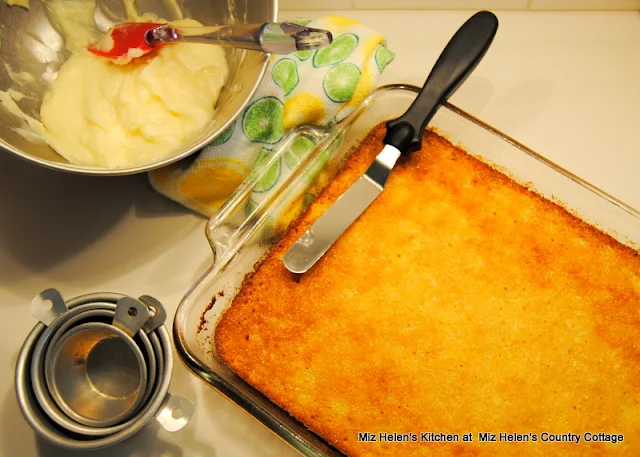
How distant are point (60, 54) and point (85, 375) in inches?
24.3

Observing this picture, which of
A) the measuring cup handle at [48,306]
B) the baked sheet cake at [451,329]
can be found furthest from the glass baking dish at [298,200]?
the measuring cup handle at [48,306]

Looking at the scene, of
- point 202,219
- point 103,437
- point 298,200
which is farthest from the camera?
point 202,219

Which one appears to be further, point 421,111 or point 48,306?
point 421,111

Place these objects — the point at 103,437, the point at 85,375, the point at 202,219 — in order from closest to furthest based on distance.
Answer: the point at 103,437
the point at 85,375
the point at 202,219

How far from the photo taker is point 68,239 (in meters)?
1.12

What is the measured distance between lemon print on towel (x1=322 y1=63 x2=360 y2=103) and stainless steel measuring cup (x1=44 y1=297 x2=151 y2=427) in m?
0.51

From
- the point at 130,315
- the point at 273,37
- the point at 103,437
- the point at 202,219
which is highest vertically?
the point at 273,37

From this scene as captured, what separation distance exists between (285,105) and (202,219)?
0.93 ft

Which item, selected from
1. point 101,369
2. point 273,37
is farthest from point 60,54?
point 101,369

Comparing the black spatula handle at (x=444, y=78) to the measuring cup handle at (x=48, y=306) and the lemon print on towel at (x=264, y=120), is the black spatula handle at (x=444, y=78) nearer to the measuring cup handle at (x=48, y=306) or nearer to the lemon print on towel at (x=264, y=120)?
the lemon print on towel at (x=264, y=120)

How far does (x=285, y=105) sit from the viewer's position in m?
1.06

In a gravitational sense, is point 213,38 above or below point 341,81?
below

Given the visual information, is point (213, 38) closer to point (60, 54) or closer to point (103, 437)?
point (60, 54)

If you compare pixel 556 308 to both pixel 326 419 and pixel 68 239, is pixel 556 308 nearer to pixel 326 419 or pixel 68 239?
pixel 326 419
